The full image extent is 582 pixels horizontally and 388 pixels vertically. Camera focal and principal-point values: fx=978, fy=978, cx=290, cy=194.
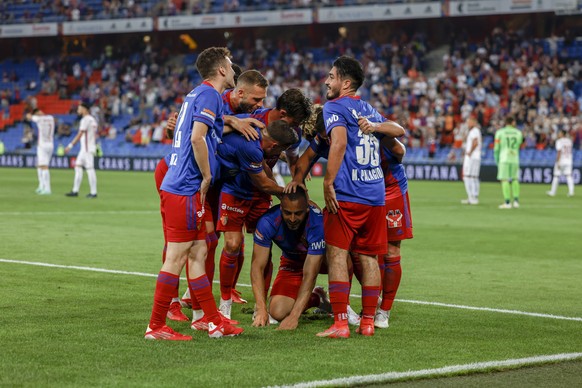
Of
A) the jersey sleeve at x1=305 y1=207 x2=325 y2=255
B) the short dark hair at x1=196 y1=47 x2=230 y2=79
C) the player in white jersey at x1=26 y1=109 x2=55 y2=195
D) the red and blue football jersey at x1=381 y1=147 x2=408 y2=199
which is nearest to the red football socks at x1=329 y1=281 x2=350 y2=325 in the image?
the jersey sleeve at x1=305 y1=207 x2=325 y2=255

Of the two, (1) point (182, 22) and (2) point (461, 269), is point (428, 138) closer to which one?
(1) point (182, 22)

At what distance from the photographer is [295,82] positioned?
157ft

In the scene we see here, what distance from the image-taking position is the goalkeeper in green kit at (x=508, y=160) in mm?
24125

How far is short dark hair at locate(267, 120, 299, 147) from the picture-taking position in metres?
7.97

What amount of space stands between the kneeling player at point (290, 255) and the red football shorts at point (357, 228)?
0.28 meters

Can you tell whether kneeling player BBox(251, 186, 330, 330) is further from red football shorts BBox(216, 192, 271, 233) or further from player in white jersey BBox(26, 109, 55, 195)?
player in white jersey BBox(26, 109, 55, 195)

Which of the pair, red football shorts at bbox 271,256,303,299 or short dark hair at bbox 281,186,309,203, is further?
red football shorts at bbox 271,256,303,299

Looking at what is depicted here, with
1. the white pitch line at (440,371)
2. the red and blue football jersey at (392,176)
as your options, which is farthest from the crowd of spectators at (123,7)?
the white pitch line at (440,371)

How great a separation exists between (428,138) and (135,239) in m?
26.2

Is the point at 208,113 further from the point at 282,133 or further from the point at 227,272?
the point at 227,272

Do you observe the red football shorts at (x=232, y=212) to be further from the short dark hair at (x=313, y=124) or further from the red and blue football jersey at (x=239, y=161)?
the short dark hair at (x=313, y=124)

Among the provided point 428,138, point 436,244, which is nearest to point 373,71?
point 428,138

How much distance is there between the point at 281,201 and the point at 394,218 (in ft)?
3.31

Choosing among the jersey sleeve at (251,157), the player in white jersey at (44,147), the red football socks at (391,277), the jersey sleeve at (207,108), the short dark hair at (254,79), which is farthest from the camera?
the player in white jersey at (44,147)
